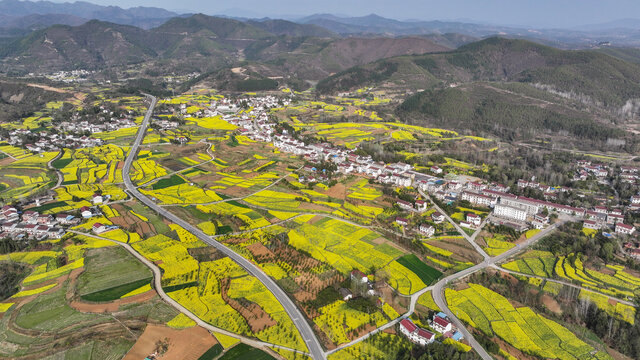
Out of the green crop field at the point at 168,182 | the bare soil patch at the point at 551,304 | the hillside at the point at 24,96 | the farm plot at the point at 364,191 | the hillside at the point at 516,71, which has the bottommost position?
the bare soil patch at the point at 551,304

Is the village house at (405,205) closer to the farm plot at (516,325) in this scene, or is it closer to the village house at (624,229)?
the farm plot at (516,325)

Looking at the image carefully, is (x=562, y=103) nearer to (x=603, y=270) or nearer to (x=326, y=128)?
(x=326, y=128)

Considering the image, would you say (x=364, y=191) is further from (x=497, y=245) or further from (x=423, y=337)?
(x=423, y=337)

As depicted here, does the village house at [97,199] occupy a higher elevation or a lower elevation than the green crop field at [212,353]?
higher

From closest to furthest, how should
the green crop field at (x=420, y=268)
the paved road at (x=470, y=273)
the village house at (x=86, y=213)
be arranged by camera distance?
the paved road at (x=470, y=273) < the green crop field at (x=420, y=268) < the village house at (x=86, y=213)

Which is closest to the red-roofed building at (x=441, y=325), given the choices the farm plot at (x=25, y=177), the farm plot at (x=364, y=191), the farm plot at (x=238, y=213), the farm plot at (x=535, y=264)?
the farm plot at (x=535, y=264)

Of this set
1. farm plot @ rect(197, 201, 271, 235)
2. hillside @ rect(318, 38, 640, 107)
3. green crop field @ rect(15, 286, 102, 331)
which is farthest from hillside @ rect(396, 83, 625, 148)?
green crop field @ rect(15, 286, 102, 331)

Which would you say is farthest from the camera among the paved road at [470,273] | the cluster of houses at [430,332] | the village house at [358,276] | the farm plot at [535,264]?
the farm plot at [535,264]

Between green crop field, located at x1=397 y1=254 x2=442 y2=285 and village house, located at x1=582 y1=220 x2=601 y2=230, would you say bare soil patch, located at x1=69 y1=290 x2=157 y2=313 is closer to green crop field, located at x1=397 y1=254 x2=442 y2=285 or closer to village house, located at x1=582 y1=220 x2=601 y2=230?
green crop field, located at x1=397 y1=254 x2=442 y2=285
